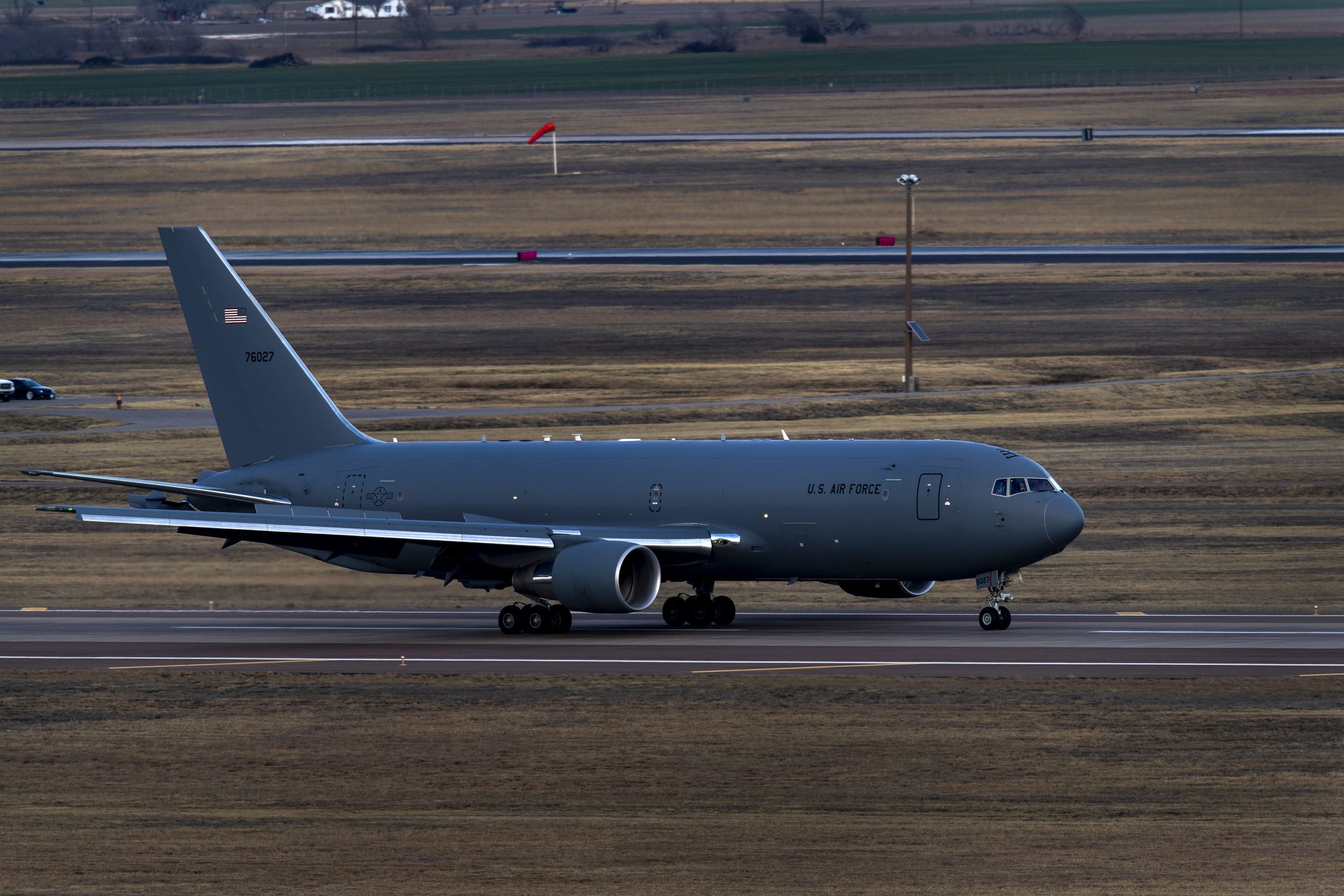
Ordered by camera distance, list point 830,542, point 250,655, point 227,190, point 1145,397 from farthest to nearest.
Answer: point 227,190 → point 1145,397 → point 830,542 → point 250,655

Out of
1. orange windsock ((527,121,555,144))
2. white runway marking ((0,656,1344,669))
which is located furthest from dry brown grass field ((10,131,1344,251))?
white runway marking ((0,656,1344,669))

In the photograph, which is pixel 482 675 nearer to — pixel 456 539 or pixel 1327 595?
pixel 456 539

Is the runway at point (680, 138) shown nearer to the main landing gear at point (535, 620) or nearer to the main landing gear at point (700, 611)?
the main landing gear at point (700, 611)

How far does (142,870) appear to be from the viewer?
2417cm

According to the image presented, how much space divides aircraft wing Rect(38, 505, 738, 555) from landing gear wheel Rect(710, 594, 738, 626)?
2.19m

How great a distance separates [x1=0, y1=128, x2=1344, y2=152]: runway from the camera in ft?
555

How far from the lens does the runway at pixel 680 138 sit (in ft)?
555

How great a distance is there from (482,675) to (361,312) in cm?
8320

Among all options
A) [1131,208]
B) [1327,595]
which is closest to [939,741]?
[1327,595]

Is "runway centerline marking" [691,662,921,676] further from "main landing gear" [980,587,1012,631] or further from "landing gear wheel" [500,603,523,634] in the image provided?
"landing gear wheel" [500,603,523,634]

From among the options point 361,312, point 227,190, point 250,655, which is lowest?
point 250,655

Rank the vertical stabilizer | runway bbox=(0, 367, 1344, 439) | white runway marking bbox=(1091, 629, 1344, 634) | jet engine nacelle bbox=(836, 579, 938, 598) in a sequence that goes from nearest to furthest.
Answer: white runway marking bbox=(1091, 629, 1344, 634)
jet engine nacelle bbox=(836, 579, 938, 598)
the vertical stabilizer
runway bbox=(0, 367, 1344, 439)

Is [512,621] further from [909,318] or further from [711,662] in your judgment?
[909,318]

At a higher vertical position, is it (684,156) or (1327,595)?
(684,156)
